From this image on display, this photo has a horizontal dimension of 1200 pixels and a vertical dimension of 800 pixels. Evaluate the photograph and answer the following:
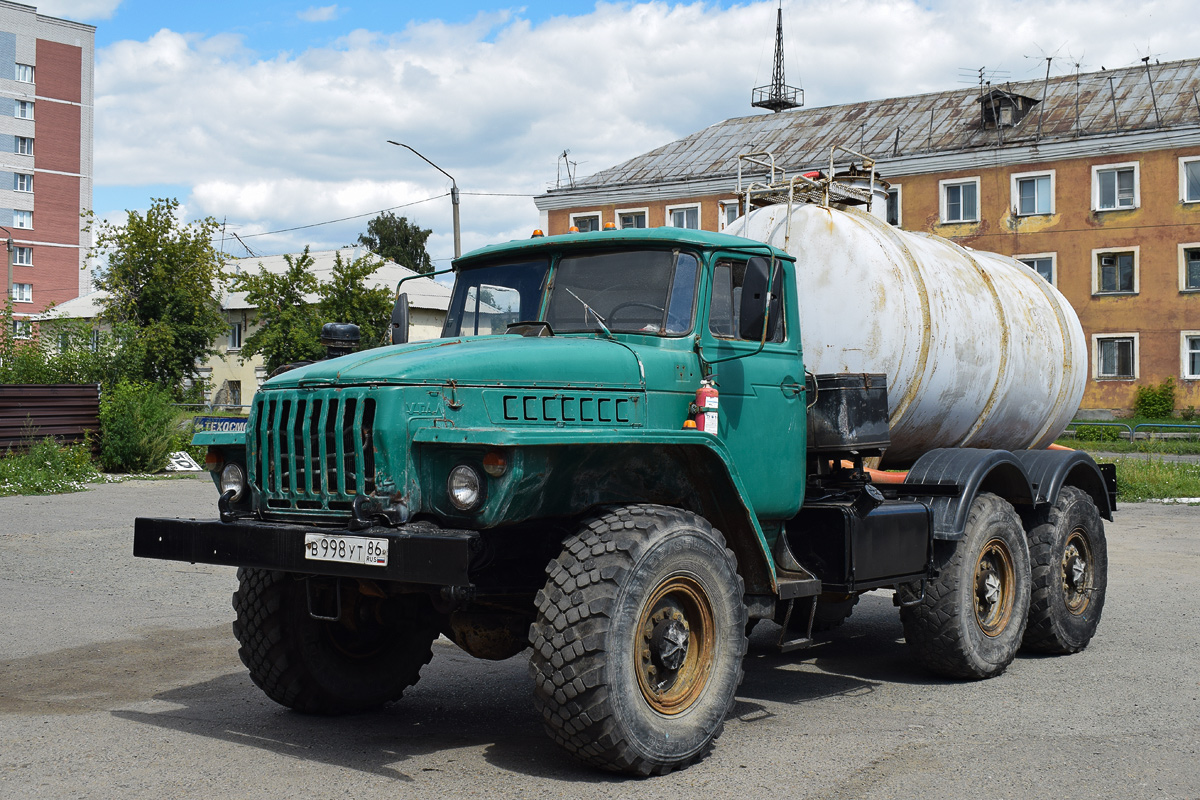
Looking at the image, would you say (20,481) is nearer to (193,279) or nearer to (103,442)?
(103,442)

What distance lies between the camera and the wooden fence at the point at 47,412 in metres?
21.9

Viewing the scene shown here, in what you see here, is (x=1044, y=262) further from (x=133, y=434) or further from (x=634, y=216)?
(x=133, y=434)

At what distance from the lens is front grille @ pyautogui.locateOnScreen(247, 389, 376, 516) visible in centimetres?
525

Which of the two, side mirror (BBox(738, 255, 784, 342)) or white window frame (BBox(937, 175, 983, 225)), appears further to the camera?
white window frame (BBox(937, 175, 983, 225))

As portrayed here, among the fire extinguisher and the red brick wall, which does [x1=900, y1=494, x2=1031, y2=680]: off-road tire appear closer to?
the fire extinguisher

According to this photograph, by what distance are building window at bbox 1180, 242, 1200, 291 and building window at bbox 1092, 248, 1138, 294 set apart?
1.39m

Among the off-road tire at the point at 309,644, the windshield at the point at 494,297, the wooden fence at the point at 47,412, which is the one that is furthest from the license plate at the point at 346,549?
the wooden fence at the point at 47,412

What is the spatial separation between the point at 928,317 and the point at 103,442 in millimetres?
19106

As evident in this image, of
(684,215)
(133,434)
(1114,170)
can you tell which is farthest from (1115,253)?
(133,434)

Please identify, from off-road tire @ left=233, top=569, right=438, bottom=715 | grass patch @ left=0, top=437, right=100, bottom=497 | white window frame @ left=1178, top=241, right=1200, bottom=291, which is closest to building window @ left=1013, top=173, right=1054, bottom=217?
white window frame @ left=1178, top=241, right=1200, bottom=291

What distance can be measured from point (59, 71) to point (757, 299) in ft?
252

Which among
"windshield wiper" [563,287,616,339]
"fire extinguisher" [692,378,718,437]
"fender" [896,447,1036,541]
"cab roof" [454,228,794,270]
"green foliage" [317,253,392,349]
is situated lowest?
"fender" [896,447,1036,541]

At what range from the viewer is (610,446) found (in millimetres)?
5500

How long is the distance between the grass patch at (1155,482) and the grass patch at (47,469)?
1739 centimetres
